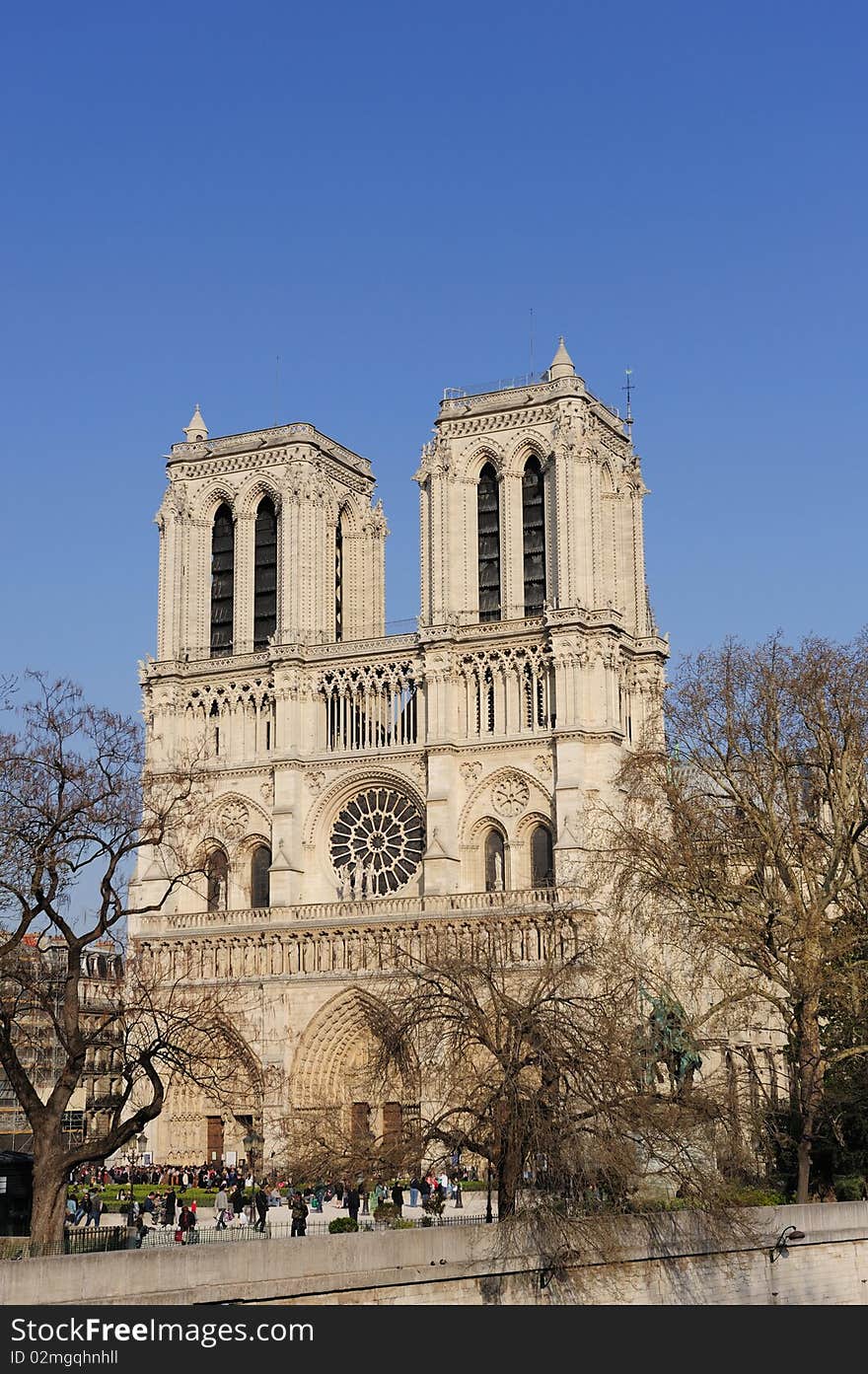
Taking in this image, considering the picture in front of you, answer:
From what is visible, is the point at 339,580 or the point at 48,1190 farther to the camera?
the point at 339,580

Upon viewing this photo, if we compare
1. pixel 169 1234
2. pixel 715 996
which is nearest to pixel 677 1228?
pixel 169 1234

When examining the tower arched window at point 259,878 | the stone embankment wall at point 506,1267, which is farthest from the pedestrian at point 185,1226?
the tower arched window at point 259,878

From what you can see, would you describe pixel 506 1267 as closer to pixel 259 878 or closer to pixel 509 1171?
pixel 509 1171

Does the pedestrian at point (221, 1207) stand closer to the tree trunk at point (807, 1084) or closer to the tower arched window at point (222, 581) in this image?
the tree trunk at point (807, 1084)

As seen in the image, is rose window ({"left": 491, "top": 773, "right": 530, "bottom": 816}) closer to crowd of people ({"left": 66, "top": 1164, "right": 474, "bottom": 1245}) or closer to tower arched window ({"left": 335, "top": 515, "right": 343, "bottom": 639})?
tower arched window ({"left": 335, "top": 515, "right": 343, "bottom": 639})

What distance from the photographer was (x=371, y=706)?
187ft

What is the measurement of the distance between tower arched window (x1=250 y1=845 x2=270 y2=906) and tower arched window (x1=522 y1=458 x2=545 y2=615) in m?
11.3

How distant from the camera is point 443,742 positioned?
179ft

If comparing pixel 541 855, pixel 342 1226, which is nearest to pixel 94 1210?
pixel 342 1226

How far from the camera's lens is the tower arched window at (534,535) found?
56.1 metres

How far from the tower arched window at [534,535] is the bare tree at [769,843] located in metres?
18.9

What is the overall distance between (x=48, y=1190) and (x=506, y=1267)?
6198 millimetres

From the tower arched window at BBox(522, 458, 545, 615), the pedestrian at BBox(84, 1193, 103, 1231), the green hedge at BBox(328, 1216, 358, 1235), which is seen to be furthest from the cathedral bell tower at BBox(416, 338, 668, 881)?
the green hedge at BBox(328, 1216, 358, 1235)
